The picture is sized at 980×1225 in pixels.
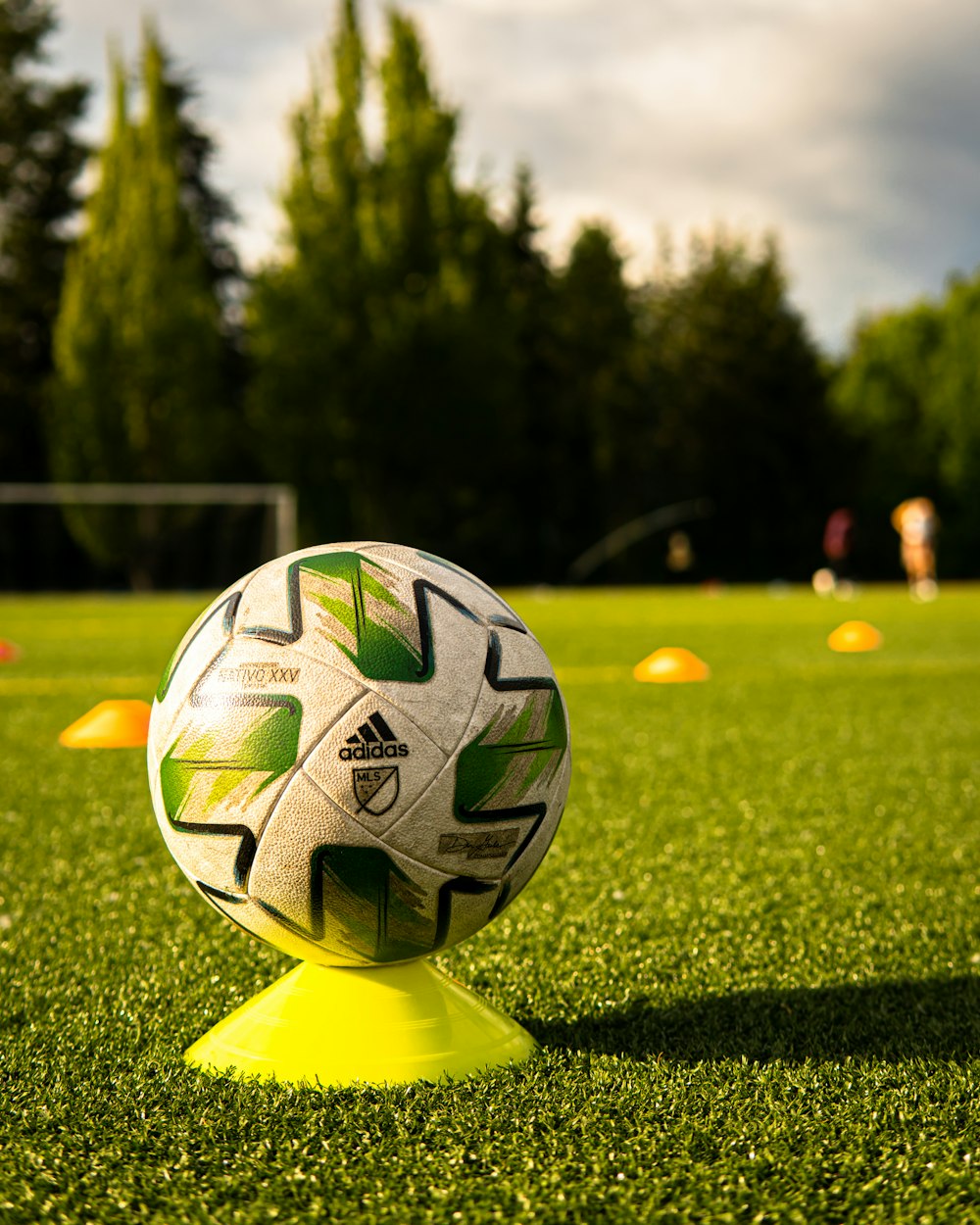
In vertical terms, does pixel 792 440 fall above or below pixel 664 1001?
above

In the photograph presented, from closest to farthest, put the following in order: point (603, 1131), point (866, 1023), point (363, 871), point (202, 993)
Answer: point (603, 1131)
point (363, 871)
point (866, 1023)
point (202, 993)

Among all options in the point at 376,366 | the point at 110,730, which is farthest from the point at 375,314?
the point at 110,730

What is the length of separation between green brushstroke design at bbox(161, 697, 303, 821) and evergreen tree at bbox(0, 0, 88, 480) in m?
34.8

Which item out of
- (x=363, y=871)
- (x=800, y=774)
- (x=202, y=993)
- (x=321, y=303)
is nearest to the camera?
(x=363, y=871)

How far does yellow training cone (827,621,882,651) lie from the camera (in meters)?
13.4

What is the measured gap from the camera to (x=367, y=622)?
251cm

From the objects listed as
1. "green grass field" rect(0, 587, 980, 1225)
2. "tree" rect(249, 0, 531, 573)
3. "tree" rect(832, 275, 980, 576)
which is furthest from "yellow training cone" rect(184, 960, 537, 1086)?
"tree" rect(832, 275, 980, 576)

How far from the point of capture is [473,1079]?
2.45 meters

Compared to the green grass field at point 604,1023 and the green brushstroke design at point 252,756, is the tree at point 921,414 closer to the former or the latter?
Result: the green grass field at point 604,1023

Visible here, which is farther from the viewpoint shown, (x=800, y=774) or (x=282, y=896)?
(x=800, y=774)

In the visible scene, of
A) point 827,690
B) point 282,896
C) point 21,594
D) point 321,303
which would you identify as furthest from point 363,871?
point 321,303

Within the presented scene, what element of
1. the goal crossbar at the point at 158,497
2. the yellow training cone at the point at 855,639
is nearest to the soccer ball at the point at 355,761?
the yellow training cone at the point at 855,639

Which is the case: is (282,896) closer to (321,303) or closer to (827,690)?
(827,690)

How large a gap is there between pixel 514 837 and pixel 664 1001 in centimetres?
70
